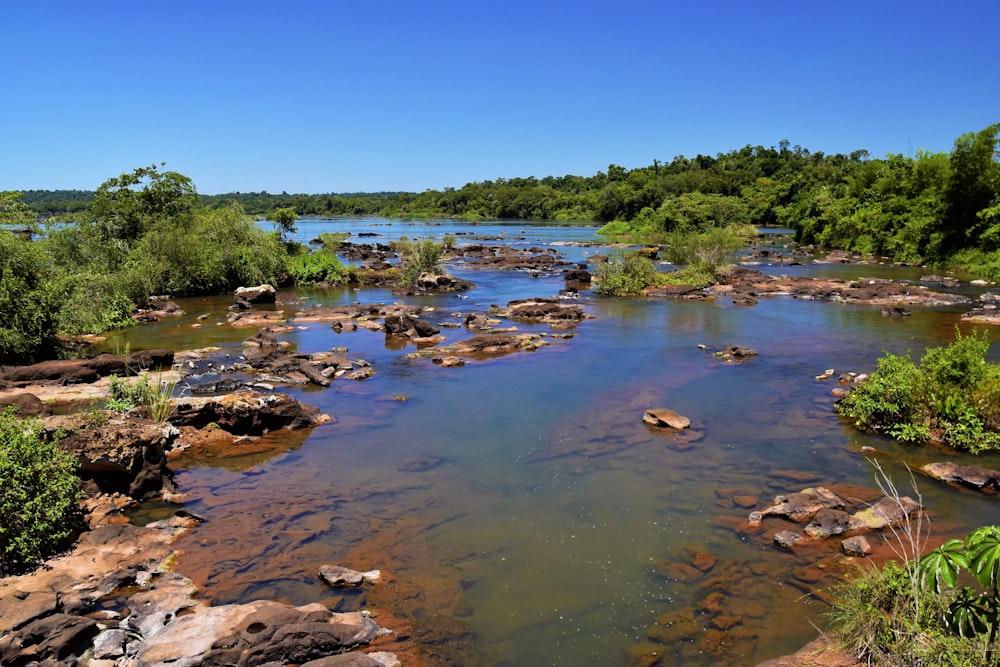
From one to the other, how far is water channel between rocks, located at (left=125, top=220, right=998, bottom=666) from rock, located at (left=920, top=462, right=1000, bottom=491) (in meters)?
0.33

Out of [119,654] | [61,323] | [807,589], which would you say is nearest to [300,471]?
[119,654]

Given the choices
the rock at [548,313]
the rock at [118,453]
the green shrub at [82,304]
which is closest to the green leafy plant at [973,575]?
the rock at [118,453]

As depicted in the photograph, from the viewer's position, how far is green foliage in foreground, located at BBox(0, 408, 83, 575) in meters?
7.77

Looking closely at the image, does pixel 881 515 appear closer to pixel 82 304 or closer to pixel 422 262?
pixel 82 304

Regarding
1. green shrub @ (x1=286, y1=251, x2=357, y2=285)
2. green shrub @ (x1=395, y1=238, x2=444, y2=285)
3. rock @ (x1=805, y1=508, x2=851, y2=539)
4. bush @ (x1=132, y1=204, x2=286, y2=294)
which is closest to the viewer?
rock @ (x1=805, y1=508, x2=851, y2=539)

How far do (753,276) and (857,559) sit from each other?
112ft

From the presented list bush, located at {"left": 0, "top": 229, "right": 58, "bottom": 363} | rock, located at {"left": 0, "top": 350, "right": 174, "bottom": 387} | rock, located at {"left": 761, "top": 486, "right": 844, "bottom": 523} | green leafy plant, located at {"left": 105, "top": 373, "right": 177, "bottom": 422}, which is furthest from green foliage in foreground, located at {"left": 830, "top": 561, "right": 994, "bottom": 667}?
bush, located at {"left": 0, "top": 229, "right": 58, "bottom": 363}

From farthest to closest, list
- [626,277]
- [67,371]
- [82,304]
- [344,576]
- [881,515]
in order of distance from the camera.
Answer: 1. [626,277]
2. [82,304]
3. [67,371]
4. [881,515]
5. [344,576]

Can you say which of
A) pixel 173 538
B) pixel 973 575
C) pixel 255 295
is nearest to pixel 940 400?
pixel 973 575

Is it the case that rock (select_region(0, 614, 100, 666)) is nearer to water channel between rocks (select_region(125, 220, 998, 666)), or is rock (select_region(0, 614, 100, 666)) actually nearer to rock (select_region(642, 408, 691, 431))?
water channel between rocks (select_region(125, 220, 998, 666))

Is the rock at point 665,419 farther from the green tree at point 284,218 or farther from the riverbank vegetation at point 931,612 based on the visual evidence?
the green tree at point 284,218

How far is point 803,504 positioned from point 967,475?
3283 mm

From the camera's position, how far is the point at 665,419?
13.6 metres

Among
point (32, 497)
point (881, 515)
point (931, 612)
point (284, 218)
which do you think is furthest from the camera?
point (284, 218)
